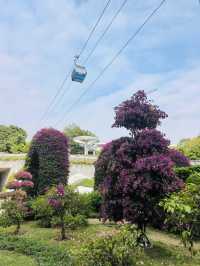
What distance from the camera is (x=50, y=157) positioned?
14039 millimetres

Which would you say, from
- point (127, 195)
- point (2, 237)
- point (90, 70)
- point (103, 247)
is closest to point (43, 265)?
point (103, 247)

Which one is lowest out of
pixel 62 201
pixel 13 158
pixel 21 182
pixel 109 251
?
pixel 109 251

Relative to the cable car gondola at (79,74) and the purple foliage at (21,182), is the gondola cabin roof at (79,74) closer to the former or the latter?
the cable car gondola at (79,74)

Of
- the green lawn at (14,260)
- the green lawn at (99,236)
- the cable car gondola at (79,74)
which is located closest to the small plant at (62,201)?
the green lawn at (99,236)

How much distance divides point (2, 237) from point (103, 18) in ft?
21.4

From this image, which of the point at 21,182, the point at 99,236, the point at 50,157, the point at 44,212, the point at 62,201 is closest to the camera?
the point at 99,236

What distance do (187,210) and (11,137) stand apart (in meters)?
48.1

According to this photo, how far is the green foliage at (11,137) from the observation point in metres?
48.1

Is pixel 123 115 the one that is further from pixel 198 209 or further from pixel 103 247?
pixel 198 209

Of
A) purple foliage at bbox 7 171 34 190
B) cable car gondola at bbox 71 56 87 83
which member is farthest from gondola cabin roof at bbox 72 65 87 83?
purple foliage at bbox 7 171 34 190

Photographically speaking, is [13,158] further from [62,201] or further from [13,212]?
[62,201]

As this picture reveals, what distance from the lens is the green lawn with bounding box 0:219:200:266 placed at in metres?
6.72

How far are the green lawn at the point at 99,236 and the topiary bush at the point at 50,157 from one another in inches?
96.9

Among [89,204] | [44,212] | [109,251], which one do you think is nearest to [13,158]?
[89,204]
